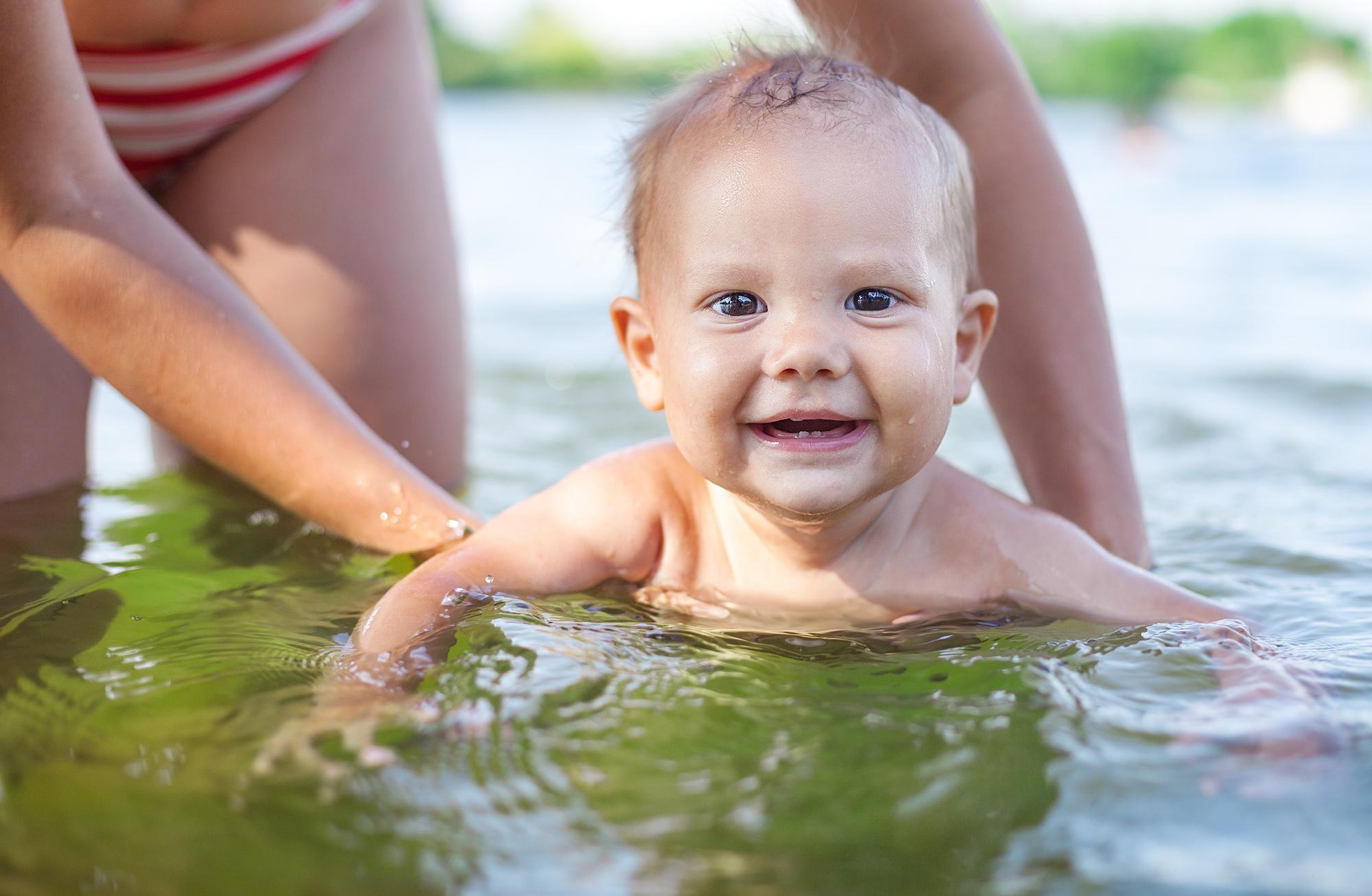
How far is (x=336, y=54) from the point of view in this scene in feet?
9.07

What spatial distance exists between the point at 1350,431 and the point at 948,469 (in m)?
2.04

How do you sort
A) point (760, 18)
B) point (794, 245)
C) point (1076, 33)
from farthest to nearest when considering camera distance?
point (1076, 33) < point (760, 18) < point (794, 245)

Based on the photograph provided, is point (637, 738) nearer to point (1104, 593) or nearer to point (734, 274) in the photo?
point (734, 274)

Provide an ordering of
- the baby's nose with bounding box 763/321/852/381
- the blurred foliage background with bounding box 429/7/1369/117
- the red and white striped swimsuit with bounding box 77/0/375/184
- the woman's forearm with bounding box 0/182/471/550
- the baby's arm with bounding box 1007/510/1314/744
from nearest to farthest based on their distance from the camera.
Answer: the baby's nose with bounding box 763/321/852/381 → the baby's arm with bounding box 1007/510/1314/744 → the woman's forearm with bounding box 0/182/471/550 → the red and white striped swimsuit with bounding box 77/0/375/184 → the blurred foliage background with bounding box 429/7/1369/117

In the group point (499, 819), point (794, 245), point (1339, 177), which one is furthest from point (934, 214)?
→ point (1339, 177)

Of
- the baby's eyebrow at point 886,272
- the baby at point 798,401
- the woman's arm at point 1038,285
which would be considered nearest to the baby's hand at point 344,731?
the baby at point 798,401

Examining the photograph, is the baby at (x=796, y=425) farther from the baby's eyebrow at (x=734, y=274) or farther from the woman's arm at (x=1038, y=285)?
the woman's arm at (x=1038, y=285)

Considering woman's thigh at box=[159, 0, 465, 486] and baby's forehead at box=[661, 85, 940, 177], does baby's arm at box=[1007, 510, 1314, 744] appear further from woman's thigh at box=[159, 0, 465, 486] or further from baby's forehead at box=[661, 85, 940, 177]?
woman's thigh at box=[159, 0, 465, 486]

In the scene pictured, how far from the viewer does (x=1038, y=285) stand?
2.35 metres

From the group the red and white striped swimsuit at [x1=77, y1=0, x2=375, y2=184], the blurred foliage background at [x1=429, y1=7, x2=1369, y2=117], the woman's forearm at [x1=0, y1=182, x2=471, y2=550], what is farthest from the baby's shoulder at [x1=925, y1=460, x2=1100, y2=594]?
the blurred foliage background at [x1=429, y1=7, x2=1369, y2=117]

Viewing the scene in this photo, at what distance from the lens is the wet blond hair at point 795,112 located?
73.4 inches

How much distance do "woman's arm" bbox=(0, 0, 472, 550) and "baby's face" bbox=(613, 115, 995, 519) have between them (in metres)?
0.55

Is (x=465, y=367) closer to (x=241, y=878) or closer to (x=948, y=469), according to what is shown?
(x=948, y=469)

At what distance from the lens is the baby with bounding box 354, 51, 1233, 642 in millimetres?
1780
